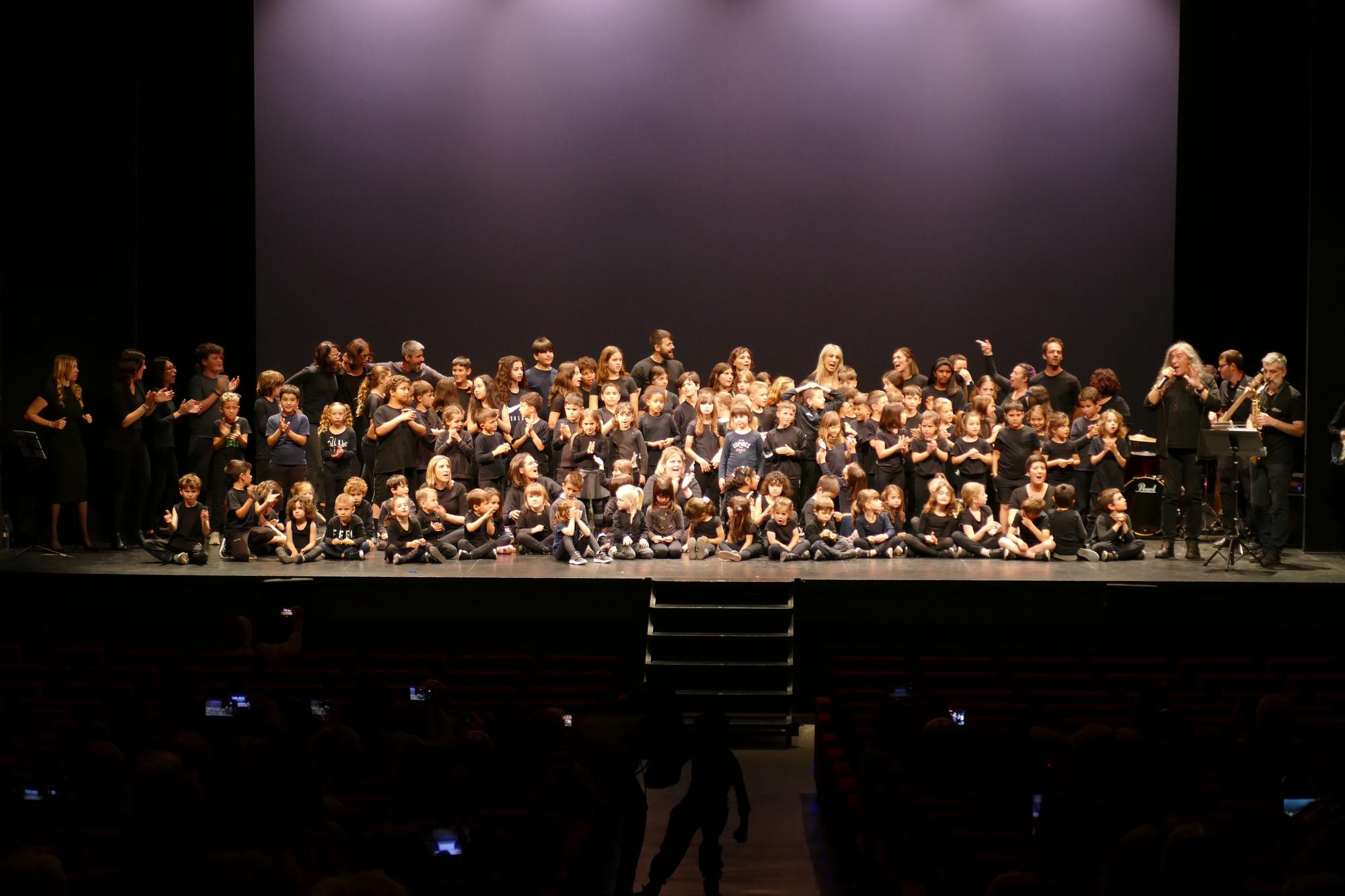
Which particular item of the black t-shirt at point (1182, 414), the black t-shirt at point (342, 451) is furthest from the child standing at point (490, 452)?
the black t-shirt at point (1182, 414)

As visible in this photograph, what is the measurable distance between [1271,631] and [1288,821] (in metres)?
6.39

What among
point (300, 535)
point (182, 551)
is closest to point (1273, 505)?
point (300, 535)

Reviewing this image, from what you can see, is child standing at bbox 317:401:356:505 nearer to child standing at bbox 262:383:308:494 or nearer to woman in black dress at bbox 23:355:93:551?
child standing at bbox 262:383:308:494

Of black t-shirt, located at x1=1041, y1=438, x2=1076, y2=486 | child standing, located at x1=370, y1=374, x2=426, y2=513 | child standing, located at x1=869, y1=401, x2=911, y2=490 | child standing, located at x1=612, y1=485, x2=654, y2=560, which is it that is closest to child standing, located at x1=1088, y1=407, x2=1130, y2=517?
black t-shirt, located at x1=1041, y1=438, x2=1076, y2=486

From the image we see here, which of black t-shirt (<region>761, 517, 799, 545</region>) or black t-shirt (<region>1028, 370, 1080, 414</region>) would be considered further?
black t-shirt (<region>1028, 370, 1080, 414</region>)

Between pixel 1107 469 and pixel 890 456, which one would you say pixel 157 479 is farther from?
pixel 1107 469

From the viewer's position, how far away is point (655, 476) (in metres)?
11.8

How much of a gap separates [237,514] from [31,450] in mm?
1877

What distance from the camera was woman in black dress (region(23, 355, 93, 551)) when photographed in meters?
12.2

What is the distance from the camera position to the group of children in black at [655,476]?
11.7 meters

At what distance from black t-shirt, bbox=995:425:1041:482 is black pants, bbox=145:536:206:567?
259 inches
